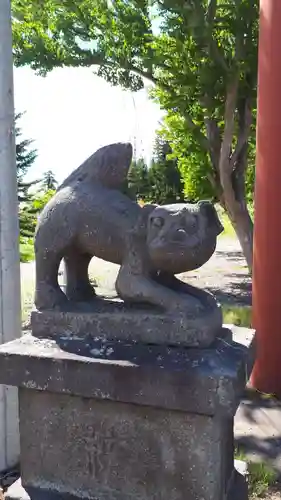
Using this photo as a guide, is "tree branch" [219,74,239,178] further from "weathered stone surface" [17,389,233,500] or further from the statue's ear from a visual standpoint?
"weathered stone surface" [17,389,233,500]

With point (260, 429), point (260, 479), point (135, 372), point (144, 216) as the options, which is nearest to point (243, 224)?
point (260, 429)

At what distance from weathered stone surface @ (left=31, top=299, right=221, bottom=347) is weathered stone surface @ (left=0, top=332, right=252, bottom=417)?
3 cm

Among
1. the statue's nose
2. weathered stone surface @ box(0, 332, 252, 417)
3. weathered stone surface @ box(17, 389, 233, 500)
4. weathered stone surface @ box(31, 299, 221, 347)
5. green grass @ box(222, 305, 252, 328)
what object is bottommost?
green grass @ box(222, 305, 252, 328)

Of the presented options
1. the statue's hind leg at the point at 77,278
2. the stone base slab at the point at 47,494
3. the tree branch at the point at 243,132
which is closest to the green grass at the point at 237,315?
the tree branch at the point at 243,132

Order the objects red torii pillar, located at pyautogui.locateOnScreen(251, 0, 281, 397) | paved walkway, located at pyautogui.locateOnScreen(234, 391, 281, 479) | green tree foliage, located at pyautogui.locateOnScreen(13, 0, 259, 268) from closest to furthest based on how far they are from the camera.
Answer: paved walkway, located at pyautogui.locateOnScreen(234, 391, 281, 479) → red torii pillar, located at pyautogui.locateOnScreen(251, 0, 281, 397) → green tree foliage, located at pyautogui.locateOnScreen(13, 0, 259, 268)

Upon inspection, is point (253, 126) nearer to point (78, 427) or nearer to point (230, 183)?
point (230, 183)

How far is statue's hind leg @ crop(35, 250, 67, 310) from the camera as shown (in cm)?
192

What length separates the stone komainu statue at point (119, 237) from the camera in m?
1.73

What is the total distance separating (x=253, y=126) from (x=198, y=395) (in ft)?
22.0

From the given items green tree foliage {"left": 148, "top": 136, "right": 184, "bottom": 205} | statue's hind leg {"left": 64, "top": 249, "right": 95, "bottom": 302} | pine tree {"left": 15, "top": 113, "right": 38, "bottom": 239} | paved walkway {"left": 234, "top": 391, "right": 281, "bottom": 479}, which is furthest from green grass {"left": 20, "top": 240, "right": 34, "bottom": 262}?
statue's hind leg {"left": 64, "top": 249, "right": 95, "bottom": 302}

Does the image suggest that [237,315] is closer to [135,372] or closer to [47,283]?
[47,283]

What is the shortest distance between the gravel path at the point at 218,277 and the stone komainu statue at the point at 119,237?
5.53 metres

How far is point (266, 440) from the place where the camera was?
3291mm

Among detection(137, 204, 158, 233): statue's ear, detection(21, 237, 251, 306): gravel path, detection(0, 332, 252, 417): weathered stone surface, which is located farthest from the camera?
detection(21, 237, 251, 306): gravel path
